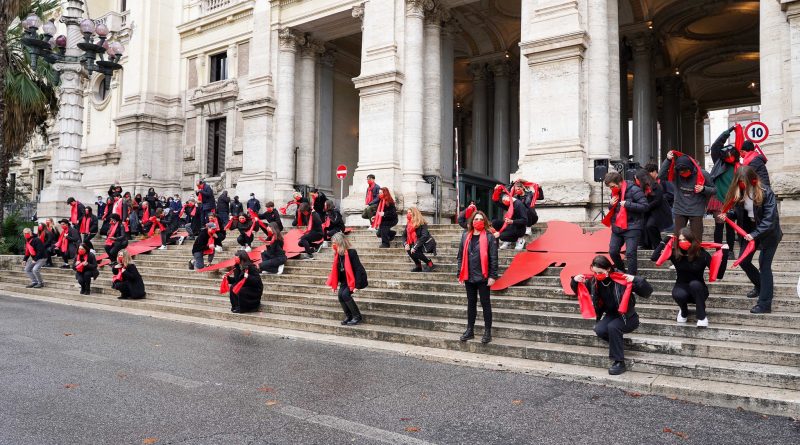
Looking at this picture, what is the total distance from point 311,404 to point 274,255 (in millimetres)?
8057

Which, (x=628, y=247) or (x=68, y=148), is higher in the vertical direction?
(x=68, y=148)

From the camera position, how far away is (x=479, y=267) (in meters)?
7.36

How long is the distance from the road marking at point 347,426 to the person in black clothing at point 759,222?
497 centimetres

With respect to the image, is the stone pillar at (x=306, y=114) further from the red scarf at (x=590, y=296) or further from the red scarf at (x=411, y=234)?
the red scarf at (x=590, y=296)

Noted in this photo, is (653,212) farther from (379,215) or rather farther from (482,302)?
(379,215)

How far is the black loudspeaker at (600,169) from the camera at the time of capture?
43.2 feet

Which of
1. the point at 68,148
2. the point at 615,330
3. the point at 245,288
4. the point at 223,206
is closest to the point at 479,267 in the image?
the point at 615,330

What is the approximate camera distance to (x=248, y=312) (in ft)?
34.3

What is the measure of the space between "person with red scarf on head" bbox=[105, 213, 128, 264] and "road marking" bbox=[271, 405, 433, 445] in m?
13.1

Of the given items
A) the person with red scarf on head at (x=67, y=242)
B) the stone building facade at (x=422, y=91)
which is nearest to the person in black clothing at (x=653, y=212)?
the stone building facade at (x=422, y=91)

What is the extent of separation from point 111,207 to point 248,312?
10985 mm

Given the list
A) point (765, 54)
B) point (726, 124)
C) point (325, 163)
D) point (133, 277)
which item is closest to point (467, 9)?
point (325, 163)

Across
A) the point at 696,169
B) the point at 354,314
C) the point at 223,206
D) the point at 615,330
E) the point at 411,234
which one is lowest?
the point at 354,314

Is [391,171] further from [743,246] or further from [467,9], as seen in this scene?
[743,246]
